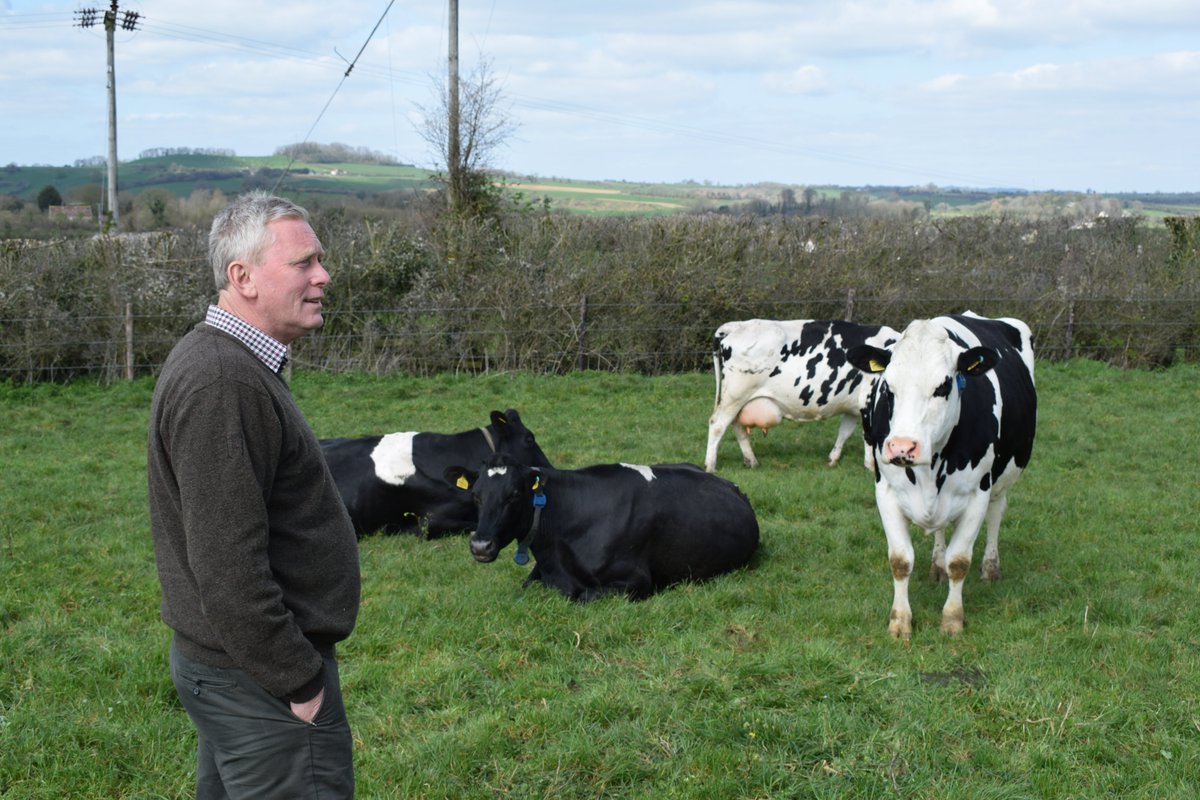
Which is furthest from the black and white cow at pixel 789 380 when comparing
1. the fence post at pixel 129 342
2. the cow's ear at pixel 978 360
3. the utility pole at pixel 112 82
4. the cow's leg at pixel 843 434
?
the utility pole at pixel 112 82

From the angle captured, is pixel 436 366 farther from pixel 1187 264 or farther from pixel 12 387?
pixel 1187 264

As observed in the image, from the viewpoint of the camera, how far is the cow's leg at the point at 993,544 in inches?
283

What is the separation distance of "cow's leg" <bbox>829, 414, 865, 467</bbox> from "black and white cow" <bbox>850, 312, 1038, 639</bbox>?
414 cm

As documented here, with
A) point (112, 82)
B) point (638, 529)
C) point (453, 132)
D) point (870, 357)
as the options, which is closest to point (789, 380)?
point (638, 529)

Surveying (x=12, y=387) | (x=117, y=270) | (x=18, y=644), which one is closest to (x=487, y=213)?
(x=117, y=270)

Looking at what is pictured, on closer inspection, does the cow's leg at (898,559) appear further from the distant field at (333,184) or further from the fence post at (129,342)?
the distant field at (333,184)

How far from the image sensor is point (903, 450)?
5.63 metres

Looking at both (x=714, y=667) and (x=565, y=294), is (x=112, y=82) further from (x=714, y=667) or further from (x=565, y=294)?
(x=714, y=667)

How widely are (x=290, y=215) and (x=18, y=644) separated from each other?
417 cm

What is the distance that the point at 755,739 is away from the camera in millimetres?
4566

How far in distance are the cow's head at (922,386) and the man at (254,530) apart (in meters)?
3.74

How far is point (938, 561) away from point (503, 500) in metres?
2.83

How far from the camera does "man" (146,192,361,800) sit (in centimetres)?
235

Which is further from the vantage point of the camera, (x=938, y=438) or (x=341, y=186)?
(x=341, y=186)
